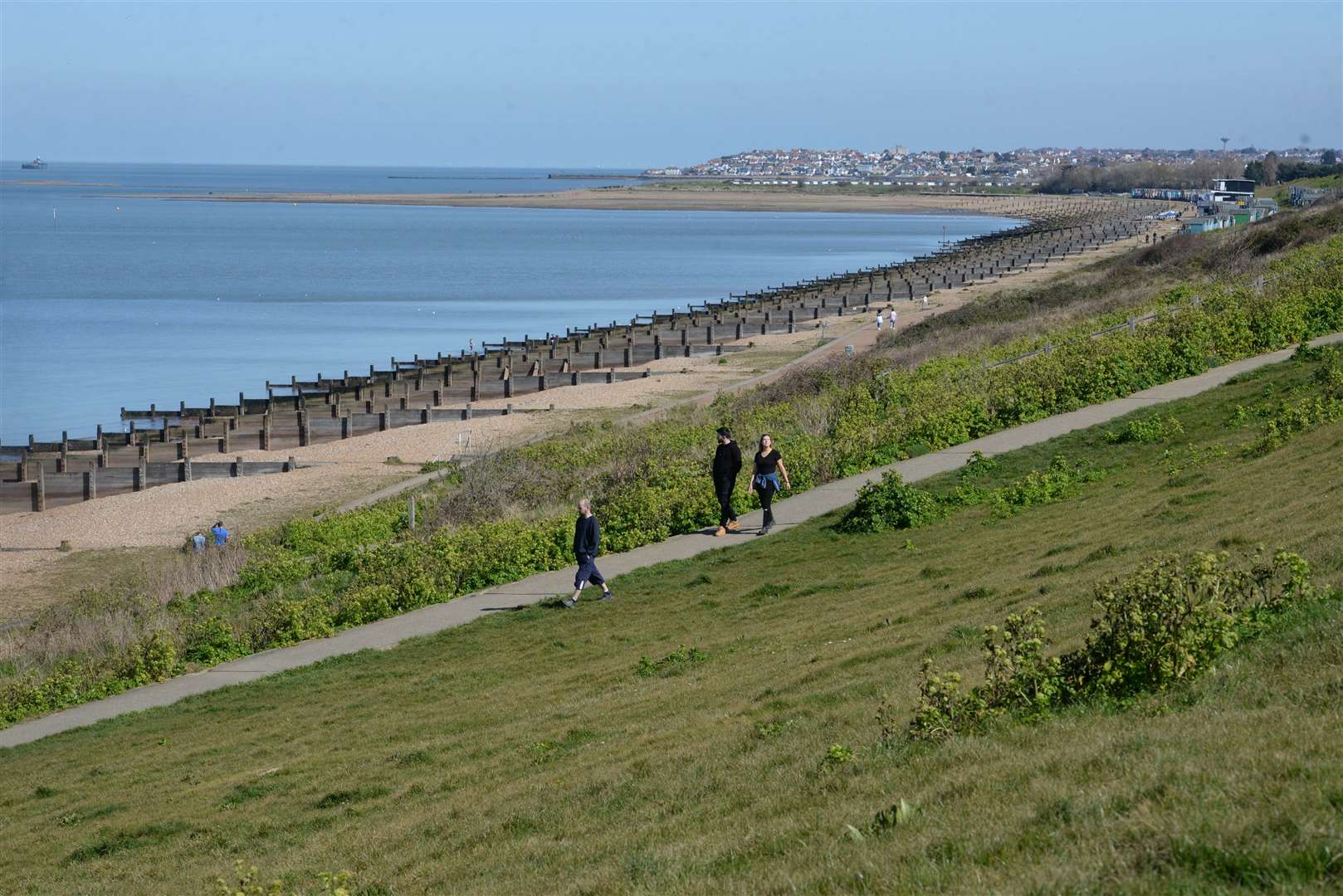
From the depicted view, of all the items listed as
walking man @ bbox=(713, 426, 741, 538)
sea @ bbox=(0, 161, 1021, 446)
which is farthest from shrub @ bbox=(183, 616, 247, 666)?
sea @ bbox=(0, 161, 1021, 446)

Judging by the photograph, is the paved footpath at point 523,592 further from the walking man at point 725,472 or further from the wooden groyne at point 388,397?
the wooden groyne at point 388,397

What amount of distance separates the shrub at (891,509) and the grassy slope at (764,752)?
1.38ft

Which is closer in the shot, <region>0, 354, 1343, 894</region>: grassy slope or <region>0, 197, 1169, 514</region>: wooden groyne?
<region>0, 354, 1343, 894</region>: grassy slope

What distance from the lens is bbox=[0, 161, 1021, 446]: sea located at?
197ft

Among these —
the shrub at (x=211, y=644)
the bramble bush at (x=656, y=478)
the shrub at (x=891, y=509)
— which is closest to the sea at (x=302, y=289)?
the bramble bush at (x=656, y=478)

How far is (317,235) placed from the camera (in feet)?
531

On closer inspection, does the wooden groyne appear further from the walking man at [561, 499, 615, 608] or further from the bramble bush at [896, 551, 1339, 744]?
the bramble bush at [896, 551, 1339, 744]

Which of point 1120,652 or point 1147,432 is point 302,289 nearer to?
point 1147,432

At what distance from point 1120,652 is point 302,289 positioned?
321 ft

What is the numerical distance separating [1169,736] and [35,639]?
18212 mm

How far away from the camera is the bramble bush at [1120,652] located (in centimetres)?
820

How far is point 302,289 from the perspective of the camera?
101m

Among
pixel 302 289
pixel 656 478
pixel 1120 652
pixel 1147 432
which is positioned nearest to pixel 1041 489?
pixel 1147 432

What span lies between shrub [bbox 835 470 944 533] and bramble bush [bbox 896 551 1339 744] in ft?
29.3
